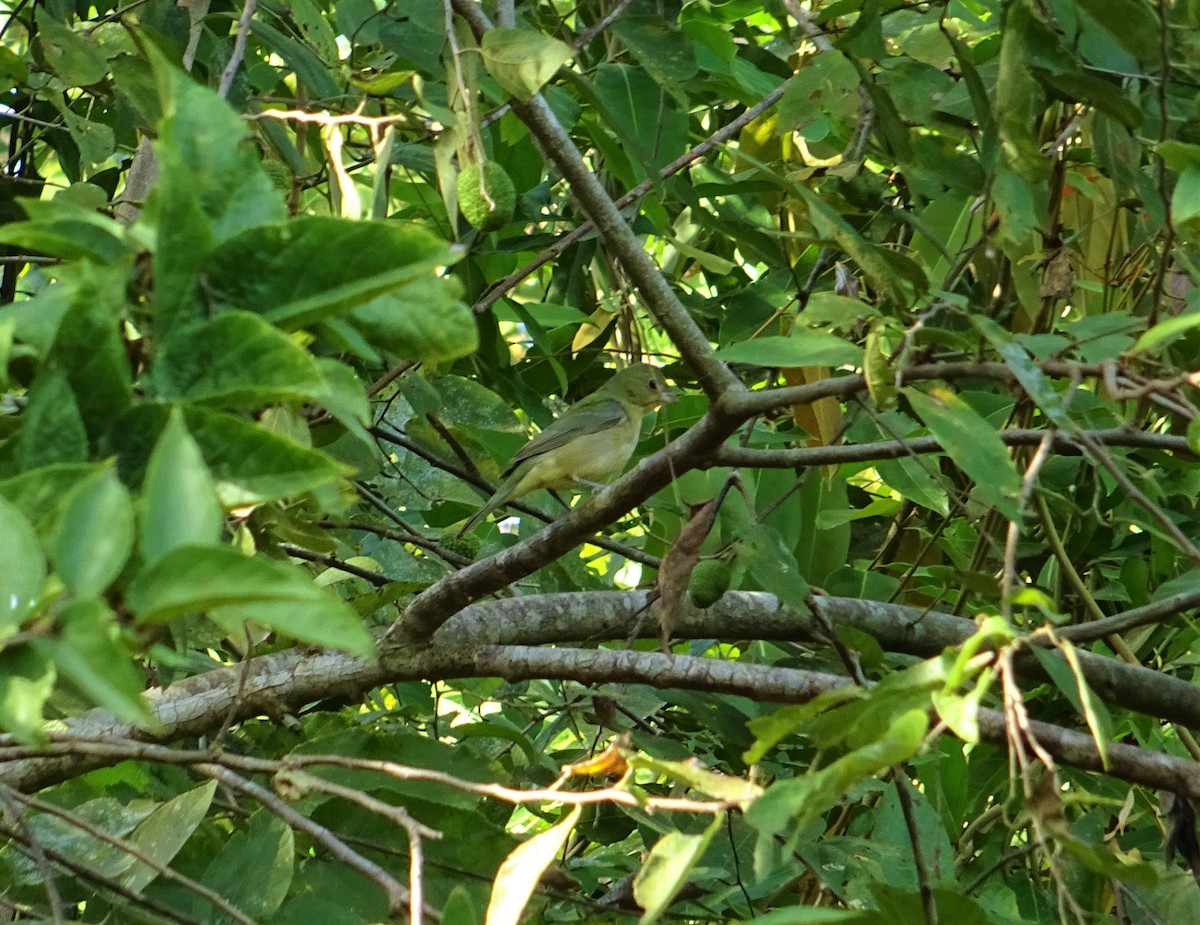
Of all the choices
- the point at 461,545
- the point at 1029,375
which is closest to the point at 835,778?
the point at 1029,375

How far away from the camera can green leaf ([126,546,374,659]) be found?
31.2 inches

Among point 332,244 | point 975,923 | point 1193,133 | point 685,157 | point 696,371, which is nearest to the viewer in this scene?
point 332,244

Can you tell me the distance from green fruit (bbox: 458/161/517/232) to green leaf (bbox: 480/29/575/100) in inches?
4.5

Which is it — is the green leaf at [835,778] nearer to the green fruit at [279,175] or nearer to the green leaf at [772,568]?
the green leaf at [772,568]

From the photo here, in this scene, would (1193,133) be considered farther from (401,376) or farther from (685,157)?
(401,376)

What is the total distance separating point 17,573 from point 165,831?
1.15 meters

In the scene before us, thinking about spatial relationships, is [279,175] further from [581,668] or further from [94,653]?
[94,653]

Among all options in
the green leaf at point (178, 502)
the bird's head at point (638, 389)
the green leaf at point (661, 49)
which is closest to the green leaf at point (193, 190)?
the green leaf at point (178, 502)

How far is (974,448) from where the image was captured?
1314 millimetres

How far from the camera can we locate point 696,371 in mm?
1780

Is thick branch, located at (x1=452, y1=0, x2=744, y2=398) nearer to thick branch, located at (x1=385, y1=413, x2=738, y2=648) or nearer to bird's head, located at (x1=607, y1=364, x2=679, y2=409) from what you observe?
thick branch, located at (x1=385, y1=413, x2=738, y2=648)

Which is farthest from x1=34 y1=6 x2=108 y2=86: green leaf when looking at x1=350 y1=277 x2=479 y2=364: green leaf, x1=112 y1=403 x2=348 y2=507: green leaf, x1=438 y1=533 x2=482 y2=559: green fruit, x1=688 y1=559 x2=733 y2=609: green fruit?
x1=112 y1=403 x2=348 y2=507: green leaf

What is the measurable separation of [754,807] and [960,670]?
8.2 inches

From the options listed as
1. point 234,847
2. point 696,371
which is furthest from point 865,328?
point 234,847
